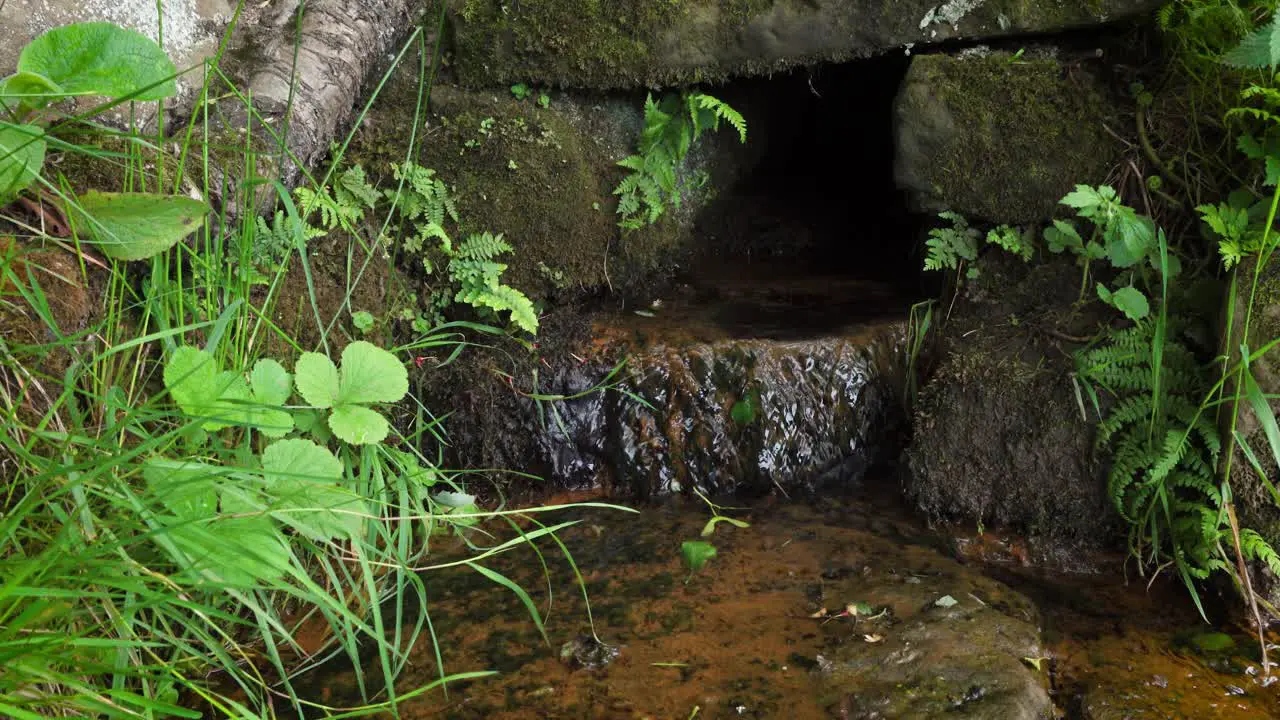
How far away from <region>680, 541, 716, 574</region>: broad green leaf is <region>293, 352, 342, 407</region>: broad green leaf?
Answer: 51.3 inches

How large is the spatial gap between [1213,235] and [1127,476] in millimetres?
885

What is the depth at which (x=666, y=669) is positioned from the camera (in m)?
2.64

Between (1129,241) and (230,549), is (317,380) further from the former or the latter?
(1129,241)

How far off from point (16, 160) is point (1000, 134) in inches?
126

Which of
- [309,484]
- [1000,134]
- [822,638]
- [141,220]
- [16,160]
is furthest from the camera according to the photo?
[1000,134]

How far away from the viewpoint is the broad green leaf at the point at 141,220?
2.40 m

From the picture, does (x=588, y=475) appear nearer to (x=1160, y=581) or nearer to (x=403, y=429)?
(x=403, y=429)

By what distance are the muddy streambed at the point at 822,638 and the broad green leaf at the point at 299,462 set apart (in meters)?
0.65

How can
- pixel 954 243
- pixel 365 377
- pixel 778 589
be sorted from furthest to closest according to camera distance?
pixel 954 243 < pixel 778 589 < pixel 365 377

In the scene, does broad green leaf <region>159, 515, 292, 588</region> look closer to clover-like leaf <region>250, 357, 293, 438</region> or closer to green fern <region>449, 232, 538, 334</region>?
clover-like leaf <region>250, 357, 293, 438</region>

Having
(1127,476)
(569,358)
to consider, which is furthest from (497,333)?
(1127,476)

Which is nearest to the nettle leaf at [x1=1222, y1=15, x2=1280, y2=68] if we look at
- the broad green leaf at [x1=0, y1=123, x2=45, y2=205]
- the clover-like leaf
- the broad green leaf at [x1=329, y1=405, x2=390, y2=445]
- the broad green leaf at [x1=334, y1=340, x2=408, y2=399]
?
the broad green leaf at [x1=334, y1=340, x2=408, y2=399]

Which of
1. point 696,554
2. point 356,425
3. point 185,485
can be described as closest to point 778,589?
point 696,554

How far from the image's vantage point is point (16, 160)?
2139 mm
